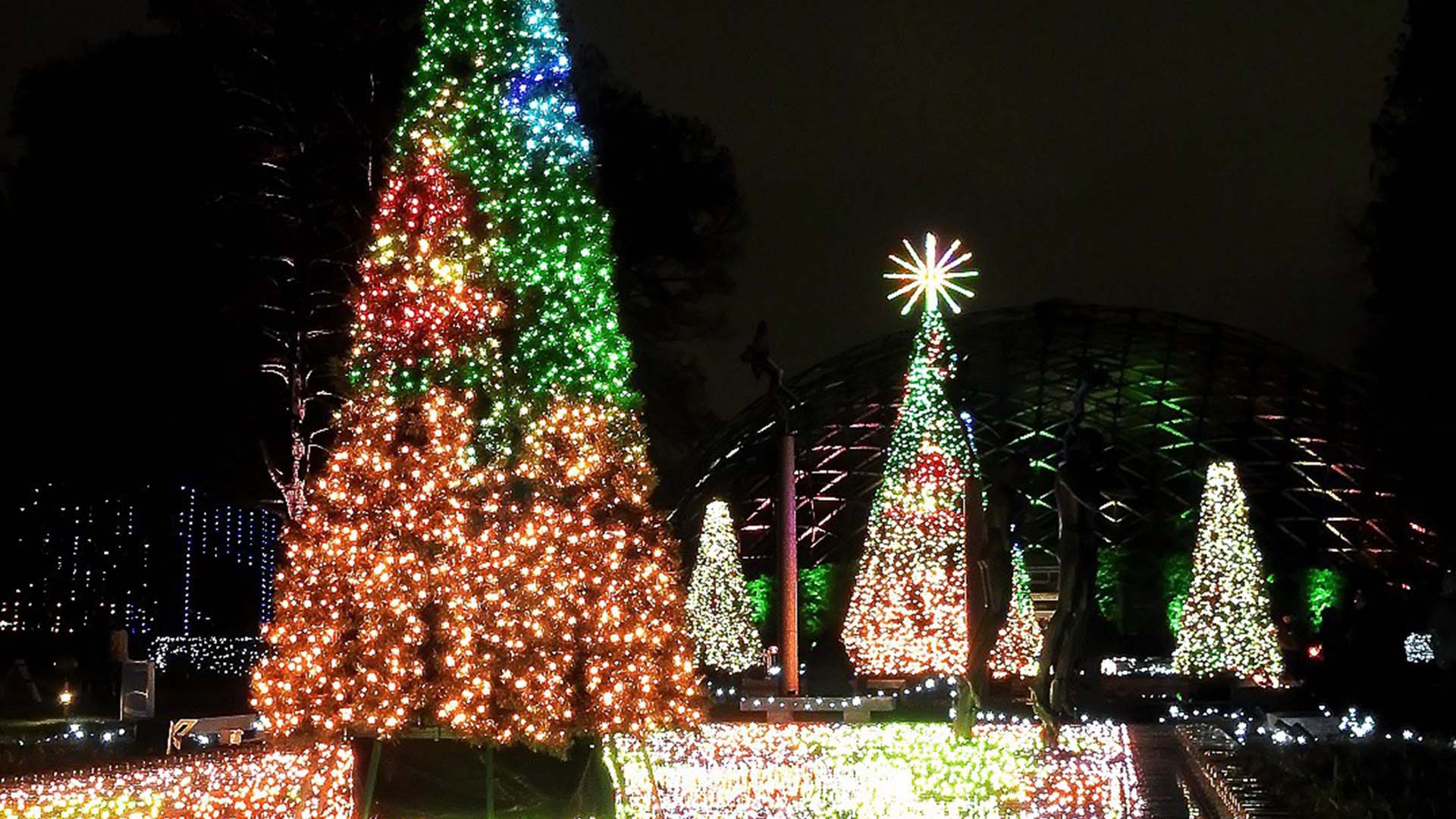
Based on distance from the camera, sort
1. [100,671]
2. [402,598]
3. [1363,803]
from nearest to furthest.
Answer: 1. [1363,803]
2. [402,598]
3. [100,671]

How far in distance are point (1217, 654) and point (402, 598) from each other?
82.7ft

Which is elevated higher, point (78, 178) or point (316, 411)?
point (78, 178)

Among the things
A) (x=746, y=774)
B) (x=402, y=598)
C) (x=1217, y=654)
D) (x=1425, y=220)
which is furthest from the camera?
(x=1217, y=654)

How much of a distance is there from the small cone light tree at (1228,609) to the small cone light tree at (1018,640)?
311 cm

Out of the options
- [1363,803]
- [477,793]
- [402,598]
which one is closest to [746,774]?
[477,793]

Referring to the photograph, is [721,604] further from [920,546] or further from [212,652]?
[212,652]

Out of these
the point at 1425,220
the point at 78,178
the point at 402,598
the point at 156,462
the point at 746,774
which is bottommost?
the point at 746,774

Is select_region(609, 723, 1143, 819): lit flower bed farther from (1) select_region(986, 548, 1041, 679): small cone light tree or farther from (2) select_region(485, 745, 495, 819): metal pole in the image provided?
(1) select_region(986, 548, 1041, 679): small cone light tree

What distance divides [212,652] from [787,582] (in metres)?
12.9

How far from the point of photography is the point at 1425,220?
68.1 ft

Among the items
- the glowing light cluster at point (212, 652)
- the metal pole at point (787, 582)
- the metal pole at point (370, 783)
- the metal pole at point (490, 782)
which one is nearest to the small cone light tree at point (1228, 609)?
the metal pole at point (787, 582)

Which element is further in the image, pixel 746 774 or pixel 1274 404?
pixel 1274 404

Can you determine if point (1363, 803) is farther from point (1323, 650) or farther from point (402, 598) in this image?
point (1323, 650)

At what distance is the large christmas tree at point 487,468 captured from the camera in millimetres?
12422
